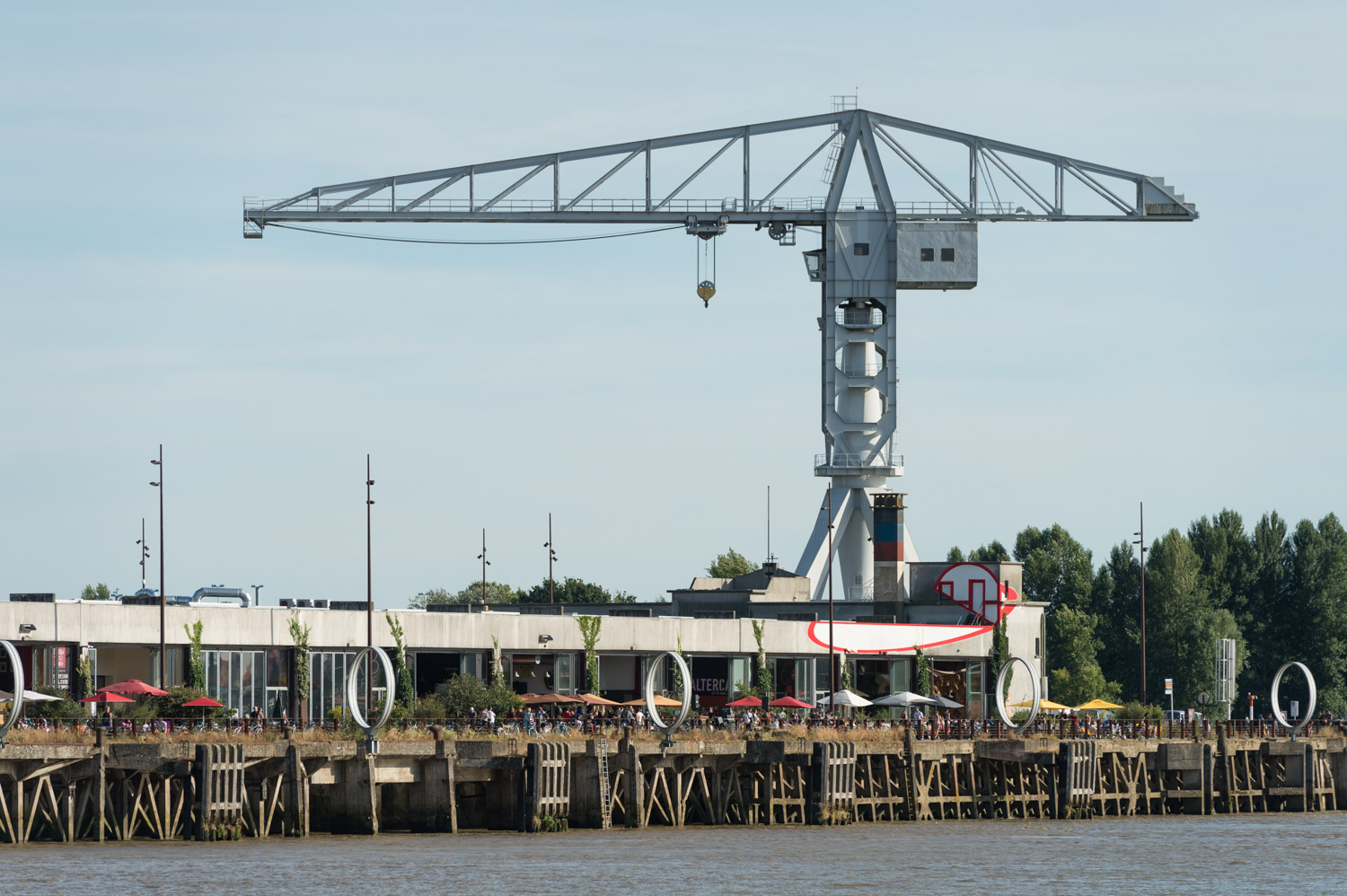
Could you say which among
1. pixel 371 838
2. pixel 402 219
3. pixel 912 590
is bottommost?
pixel 371 838

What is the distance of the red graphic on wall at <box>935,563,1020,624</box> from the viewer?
114 metres

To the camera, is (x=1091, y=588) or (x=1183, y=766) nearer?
(x=1183, y=766)

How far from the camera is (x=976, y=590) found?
376 feet

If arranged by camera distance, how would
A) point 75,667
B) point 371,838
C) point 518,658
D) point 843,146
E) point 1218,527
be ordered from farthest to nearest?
1. point 1218,527
2. point 843,146
3. point 518,658
4. point 75,667
5. point 371,838

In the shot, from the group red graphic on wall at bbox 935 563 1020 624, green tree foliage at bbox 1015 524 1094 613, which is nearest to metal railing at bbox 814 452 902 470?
red graphic on wall at bbox 935 563 1020 624

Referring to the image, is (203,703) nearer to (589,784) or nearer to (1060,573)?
(589,784)

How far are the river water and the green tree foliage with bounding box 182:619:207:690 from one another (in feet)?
76.9

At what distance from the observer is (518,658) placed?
336 feet

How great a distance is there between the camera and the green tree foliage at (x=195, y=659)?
288ft

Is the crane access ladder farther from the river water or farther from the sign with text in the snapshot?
the sign with text

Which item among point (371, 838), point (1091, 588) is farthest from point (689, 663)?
point (1091, 588)

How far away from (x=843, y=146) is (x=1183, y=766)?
46.2m

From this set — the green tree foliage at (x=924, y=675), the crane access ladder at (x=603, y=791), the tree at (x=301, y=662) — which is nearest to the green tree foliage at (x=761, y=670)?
the green tree foliage at (x=924, y=675)

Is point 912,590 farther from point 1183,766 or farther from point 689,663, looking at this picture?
point 1183,766
